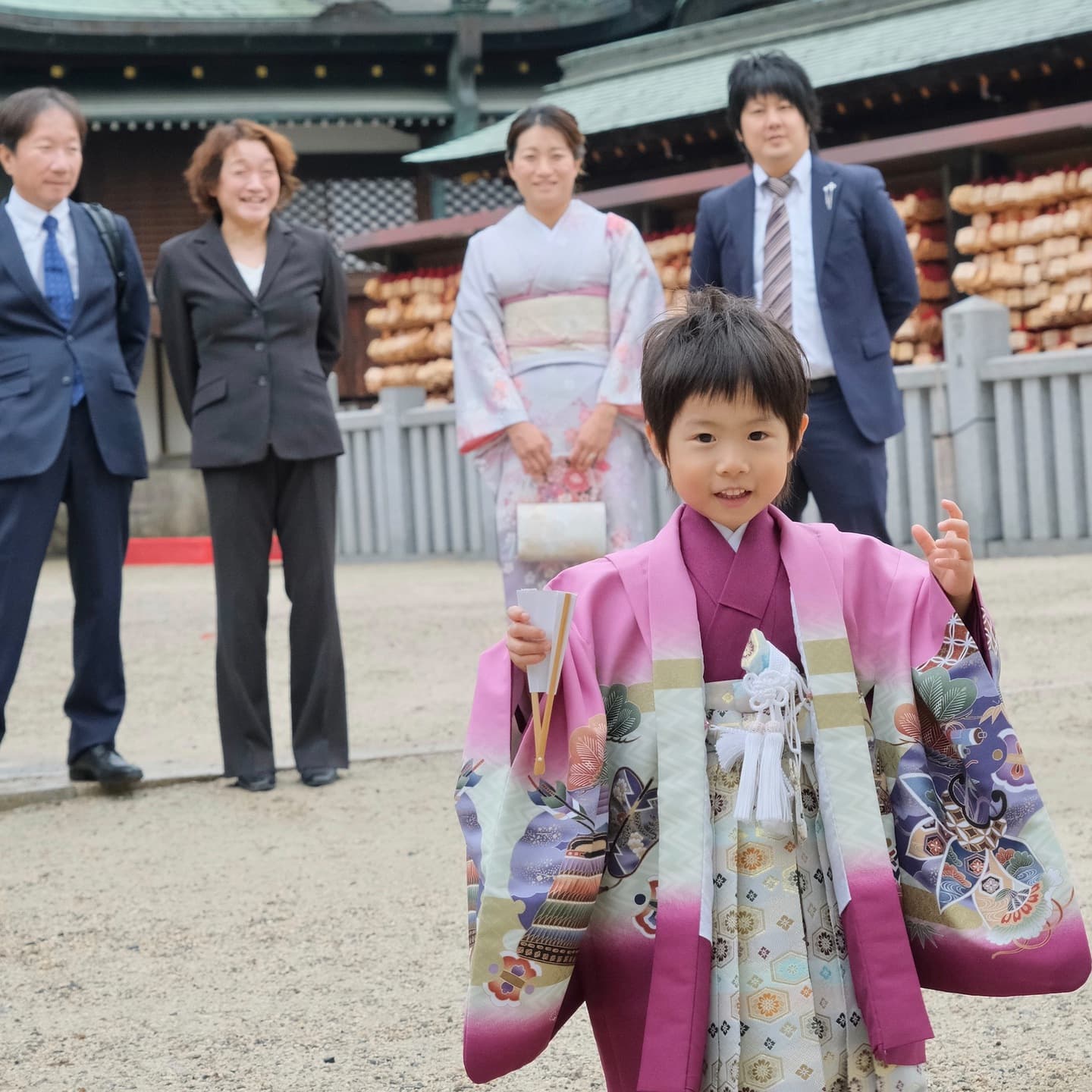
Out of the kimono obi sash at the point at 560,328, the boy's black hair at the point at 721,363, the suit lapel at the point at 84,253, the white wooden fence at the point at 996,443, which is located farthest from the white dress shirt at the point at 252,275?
the white wooden fence at the point at 996,443

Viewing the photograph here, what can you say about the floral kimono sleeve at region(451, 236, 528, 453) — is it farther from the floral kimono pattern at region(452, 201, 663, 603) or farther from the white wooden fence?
the white wooden fence

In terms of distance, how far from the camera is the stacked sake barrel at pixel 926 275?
9576 millimetres

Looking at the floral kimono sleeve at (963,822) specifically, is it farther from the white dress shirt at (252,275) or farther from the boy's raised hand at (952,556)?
the white dress shirt at (252,275)

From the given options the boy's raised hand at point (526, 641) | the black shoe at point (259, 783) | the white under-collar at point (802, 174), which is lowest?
the black shoe at point (259, 783)

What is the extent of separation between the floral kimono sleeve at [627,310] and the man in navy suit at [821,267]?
24cm

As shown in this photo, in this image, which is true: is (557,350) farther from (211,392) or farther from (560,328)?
(211,392)

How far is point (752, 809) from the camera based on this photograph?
192 cm

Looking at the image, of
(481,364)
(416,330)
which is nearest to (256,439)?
(481,364)

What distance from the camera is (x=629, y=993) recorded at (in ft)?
6.37

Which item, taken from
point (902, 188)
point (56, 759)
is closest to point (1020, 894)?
point (56, 759)

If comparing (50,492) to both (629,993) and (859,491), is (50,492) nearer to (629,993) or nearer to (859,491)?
(859,491)

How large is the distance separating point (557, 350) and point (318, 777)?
1.36m

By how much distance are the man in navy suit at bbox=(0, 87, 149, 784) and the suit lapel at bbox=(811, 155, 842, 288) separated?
1862mm

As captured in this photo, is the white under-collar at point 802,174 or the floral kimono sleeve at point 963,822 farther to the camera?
the white under-collar at point 802,174
